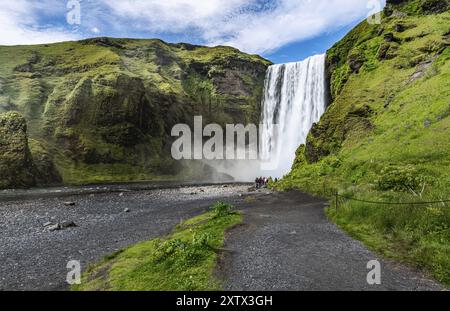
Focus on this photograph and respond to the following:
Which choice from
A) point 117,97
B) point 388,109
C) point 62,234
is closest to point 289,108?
point 388,109

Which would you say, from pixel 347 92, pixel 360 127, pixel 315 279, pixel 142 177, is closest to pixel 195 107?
pixel 142 177

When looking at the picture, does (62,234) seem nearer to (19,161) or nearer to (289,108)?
(19,161)

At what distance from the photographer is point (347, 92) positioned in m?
60.3

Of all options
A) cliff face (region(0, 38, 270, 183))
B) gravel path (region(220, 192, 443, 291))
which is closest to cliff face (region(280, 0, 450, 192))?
gravel path (region(220, 192, 443, 291))

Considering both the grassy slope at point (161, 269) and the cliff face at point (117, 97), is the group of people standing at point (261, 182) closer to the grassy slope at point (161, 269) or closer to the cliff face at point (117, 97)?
the grassy slope at point (161, 269)

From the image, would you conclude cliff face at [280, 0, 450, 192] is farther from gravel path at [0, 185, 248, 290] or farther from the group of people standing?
gravel path at [0, 185, 248, 290]

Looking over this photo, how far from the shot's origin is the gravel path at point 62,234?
16156 mm

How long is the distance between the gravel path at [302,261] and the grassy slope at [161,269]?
3.04 feet

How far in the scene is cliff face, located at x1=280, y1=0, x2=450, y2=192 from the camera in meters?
30.4

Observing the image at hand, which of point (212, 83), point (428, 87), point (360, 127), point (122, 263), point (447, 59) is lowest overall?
point (122, 263)

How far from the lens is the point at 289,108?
3629 inches

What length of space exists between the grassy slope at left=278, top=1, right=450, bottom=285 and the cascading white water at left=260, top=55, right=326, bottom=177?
6.35m

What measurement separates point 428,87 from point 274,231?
3625cm

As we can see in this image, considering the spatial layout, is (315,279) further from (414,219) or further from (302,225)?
(302,225)
